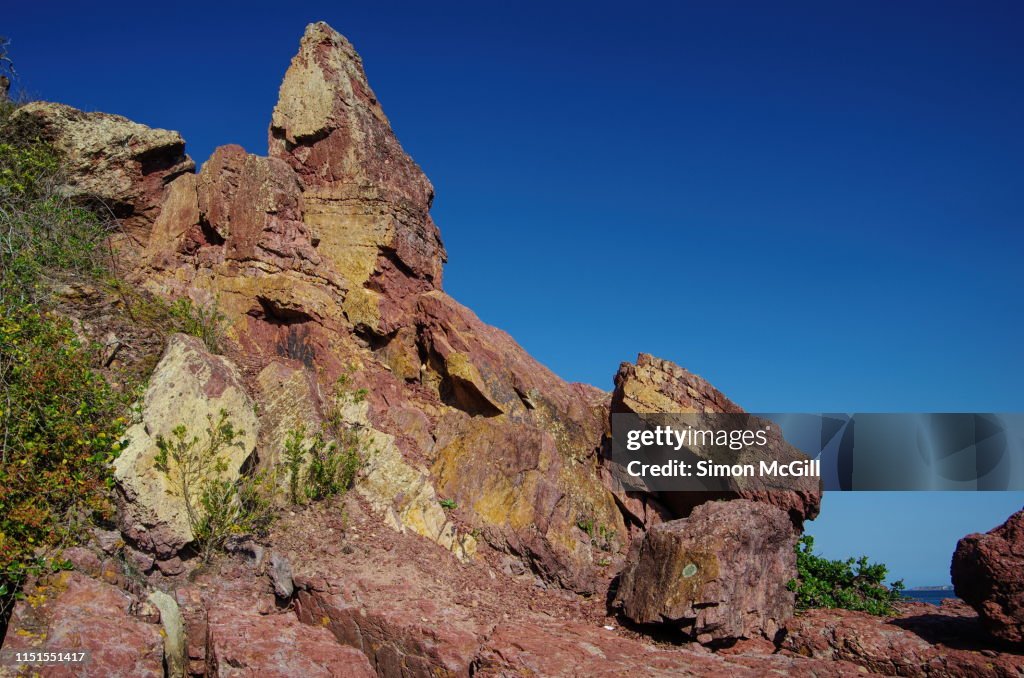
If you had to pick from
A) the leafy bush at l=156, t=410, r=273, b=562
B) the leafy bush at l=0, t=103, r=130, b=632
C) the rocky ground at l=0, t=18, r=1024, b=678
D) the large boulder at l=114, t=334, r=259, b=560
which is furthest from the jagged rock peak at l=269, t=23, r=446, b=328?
the leafy bush at l=0, t=103, r=130, b=632

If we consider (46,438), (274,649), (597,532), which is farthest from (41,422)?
(597,532)

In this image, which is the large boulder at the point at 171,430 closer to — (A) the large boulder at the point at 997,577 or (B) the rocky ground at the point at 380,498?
(B) the rocky ground at the point at 380,498

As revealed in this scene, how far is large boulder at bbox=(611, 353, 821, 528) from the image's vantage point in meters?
12.9

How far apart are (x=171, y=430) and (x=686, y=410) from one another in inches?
361

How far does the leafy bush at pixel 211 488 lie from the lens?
918 centimetres

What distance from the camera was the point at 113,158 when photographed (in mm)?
14266

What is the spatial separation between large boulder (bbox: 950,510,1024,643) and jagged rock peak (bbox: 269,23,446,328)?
10.5 meters

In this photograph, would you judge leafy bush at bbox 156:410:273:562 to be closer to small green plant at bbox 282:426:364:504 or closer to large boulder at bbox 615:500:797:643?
small green plant at bbox 282:426:364:504

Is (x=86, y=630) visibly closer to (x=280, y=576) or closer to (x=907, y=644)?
(x=280, y=576)

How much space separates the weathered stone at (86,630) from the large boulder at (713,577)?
20.6ft

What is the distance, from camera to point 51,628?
6703 mm

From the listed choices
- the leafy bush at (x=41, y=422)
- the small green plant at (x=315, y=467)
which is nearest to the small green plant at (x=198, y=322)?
the leafy bush at (x=41, y=422)

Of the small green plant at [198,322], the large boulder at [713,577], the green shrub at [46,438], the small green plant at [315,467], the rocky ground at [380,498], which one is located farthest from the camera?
the small green plant at [198,322]

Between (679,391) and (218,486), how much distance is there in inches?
343
